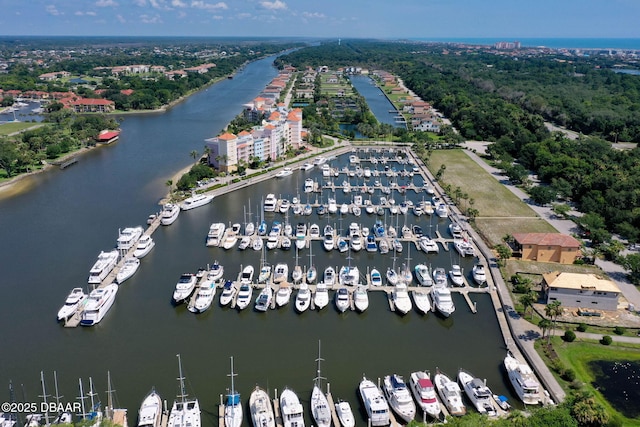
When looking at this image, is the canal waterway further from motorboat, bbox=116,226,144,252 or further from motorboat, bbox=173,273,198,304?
motorboat, bbox=116,226,144,252

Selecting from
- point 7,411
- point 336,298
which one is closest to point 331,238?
point 336,298

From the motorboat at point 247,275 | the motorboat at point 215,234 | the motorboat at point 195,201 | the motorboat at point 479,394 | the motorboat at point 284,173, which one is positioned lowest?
the motorboat at point 479,394

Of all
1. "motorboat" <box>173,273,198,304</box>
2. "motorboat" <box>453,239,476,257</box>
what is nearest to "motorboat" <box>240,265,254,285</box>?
"motorboat" <box>173,273,198,304</box>

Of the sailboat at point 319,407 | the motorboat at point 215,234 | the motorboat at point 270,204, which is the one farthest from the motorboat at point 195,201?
the sailboat at point 319,407

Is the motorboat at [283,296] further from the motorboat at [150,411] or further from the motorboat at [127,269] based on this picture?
the motorboat at [127,269]

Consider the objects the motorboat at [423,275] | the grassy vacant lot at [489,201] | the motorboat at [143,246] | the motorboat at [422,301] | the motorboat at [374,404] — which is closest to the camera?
the motorboat at [374,404]

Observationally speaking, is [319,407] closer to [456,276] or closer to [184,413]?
[184,413]

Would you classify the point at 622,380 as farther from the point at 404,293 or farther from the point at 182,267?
the point at 182,267
